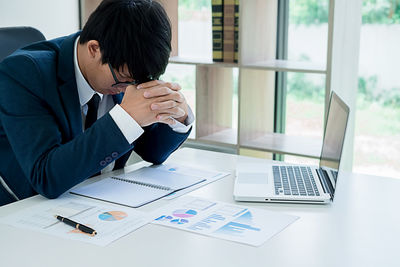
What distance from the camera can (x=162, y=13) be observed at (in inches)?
55.4

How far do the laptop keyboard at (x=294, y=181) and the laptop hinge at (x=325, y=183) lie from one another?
0.9 inches

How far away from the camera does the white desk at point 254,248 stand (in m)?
1.04

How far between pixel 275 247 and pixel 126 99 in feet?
1.85

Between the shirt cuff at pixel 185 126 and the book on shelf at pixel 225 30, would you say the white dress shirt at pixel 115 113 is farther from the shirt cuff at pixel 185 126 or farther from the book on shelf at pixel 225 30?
the book on shelf at pixel 225 30

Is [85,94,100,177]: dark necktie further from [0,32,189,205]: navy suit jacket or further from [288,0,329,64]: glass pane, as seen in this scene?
[288,0,329,64]: glass pane

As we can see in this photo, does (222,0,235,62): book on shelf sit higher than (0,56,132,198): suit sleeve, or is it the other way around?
(222,0,235,62): book on shelf

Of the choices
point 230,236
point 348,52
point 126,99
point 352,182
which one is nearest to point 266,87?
point 348,52

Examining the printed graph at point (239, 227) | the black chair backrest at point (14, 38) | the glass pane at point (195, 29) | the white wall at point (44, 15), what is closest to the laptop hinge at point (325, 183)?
the printed graph at point (239, 227)

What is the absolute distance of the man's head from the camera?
1355mm

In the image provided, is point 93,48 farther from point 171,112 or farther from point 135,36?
point 171,112

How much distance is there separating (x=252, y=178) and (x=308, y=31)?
5.63 feet

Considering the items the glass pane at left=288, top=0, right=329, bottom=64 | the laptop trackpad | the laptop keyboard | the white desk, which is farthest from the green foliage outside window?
the white desk

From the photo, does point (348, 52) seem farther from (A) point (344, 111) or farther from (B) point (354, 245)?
(B) point (354, 245)

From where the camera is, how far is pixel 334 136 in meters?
1.52
